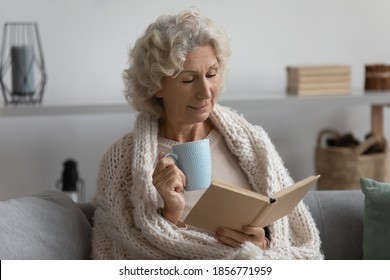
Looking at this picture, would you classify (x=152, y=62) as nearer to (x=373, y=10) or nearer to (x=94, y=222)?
(x=94, y=222)

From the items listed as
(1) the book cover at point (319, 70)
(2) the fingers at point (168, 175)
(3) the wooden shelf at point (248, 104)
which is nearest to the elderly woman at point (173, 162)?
(2) the fingers at point (168, 175)

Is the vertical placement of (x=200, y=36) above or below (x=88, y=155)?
above

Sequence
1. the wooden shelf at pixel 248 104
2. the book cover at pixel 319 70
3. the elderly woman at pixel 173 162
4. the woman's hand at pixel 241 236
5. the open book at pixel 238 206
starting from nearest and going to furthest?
1. the open book at pixel 238 206
2. the woman's hand at pixel 241 236
3. the elderly woman at pixel 173 162
4. the wooden shelf at pixel 248 104
5. the book cover at pixel 319 70

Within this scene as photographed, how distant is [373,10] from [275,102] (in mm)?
847

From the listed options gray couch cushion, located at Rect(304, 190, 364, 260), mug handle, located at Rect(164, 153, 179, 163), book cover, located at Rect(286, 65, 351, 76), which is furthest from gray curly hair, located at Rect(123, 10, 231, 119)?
book cover, located at Rect(286, 65, 351, 76)

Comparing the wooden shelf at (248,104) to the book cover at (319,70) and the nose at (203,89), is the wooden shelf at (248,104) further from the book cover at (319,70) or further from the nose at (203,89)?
the nose at (203,89)

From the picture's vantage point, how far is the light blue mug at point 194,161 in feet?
7.41

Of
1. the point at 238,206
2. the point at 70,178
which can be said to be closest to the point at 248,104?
the point at 70,178

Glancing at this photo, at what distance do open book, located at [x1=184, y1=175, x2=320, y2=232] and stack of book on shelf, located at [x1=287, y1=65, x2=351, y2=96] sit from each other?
6.60 feet

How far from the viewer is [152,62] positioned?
8.12ft

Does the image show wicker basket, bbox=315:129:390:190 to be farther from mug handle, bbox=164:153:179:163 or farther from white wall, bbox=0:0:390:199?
mug handle, bbox=164:153:179:163

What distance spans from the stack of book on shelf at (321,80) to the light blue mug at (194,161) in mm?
1963

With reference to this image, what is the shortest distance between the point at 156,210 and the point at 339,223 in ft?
1.93
